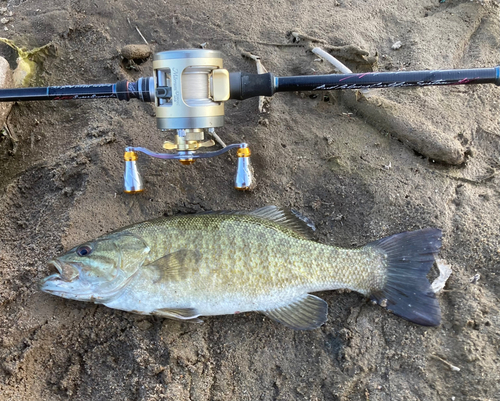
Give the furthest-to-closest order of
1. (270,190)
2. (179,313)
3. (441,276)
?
1. (270,190)
2. (441,276)
3. (179,313)

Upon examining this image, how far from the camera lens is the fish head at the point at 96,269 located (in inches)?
95.8

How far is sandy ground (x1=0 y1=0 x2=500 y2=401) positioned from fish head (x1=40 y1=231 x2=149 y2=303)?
0.23 m

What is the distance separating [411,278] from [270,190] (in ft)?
3.89

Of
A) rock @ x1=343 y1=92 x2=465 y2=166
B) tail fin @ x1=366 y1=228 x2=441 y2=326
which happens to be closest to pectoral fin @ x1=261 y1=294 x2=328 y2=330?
tail fin @ x1=366 y1=228 x2=441 y2=326

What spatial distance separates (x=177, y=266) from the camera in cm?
245

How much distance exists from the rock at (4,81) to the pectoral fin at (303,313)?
270 cm

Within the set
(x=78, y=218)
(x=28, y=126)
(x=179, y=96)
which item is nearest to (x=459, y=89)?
(x=179, y=96)

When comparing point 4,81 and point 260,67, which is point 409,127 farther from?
point 4,81

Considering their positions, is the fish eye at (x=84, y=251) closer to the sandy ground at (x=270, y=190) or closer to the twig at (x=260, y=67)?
the sandy ground at (x=270, y=190)

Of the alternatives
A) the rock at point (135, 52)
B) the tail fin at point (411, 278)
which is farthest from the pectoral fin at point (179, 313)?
the rock at point (135, 52)

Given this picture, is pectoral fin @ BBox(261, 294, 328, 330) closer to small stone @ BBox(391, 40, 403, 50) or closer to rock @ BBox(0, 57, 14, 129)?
small stone @ BBox(391, 40, 403, 50)

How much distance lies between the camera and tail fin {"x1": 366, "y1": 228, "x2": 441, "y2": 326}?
2424 mm

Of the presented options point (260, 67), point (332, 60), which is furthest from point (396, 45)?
point (260, 67)

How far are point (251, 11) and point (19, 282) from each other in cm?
296
